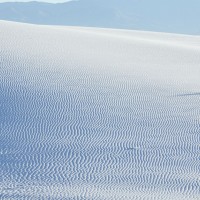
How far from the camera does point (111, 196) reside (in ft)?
24.8

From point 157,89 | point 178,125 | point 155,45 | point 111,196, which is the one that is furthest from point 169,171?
point 155,45

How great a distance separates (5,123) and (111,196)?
12.7 feet

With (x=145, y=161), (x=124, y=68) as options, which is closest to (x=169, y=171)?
(x=145, y=161)

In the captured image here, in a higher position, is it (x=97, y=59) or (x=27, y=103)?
(x=27, y=103)

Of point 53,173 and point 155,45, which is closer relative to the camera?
point 53,173

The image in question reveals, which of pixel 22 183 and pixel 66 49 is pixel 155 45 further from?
pixel 22 183

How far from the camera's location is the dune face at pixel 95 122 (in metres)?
8.10

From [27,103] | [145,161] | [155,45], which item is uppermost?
[145,161]

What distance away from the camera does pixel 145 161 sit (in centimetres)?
930

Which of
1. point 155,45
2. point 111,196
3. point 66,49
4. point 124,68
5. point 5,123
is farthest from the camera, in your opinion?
point 155,45

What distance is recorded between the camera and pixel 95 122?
11.6m

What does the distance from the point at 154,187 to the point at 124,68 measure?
8.68 m

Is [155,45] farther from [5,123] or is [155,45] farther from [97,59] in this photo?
[5,123]

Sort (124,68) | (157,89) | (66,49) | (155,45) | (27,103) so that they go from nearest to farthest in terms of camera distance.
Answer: (27,103) → (157,89) → (124,68) → (66,49) → (155,45)
